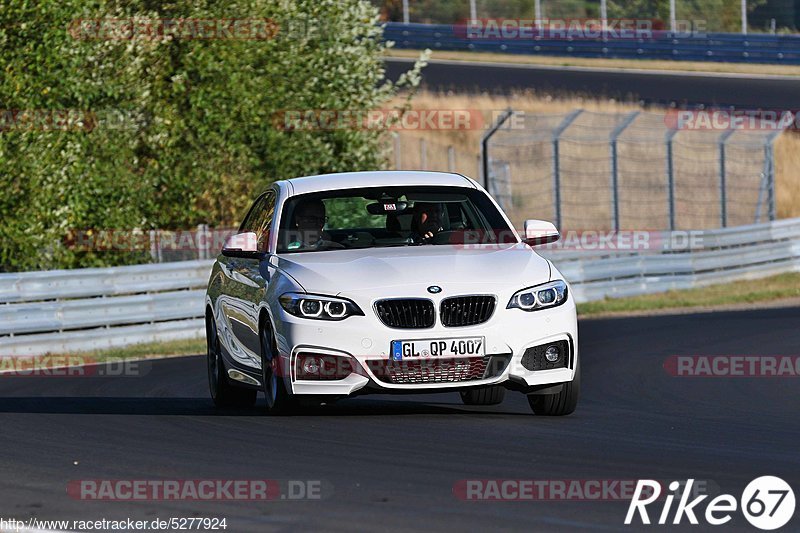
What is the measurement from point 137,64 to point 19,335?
6962 mm

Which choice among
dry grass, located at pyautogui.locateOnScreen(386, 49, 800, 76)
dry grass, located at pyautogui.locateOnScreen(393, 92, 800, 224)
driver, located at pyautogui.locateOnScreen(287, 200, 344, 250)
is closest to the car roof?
driver, located at pyautogui.locateOnScreen(287, 200, 344, 250)

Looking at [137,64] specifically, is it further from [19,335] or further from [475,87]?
[475,87]

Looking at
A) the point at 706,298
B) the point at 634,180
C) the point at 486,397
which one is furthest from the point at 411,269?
the point at 634,180

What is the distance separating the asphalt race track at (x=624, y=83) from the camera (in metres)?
40.8

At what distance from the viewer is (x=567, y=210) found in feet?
127

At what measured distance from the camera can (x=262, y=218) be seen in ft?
37.9

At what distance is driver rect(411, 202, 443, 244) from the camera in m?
10.8

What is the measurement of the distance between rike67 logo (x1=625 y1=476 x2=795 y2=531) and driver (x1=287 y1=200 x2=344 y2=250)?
12.9 feet

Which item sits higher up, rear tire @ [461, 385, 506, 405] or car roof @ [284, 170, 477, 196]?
car roof @ [284, 170, 477, 196]

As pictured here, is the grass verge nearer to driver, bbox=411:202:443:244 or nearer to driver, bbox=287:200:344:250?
driver, bbox=411:202:443:244

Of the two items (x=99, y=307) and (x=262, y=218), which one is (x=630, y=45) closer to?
(x=99, y=307)

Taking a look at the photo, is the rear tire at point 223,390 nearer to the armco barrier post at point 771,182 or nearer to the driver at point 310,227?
the driver at point 310,227

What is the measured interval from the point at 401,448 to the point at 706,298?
17.3m

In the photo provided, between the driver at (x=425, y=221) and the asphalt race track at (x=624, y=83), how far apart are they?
98.0ft
